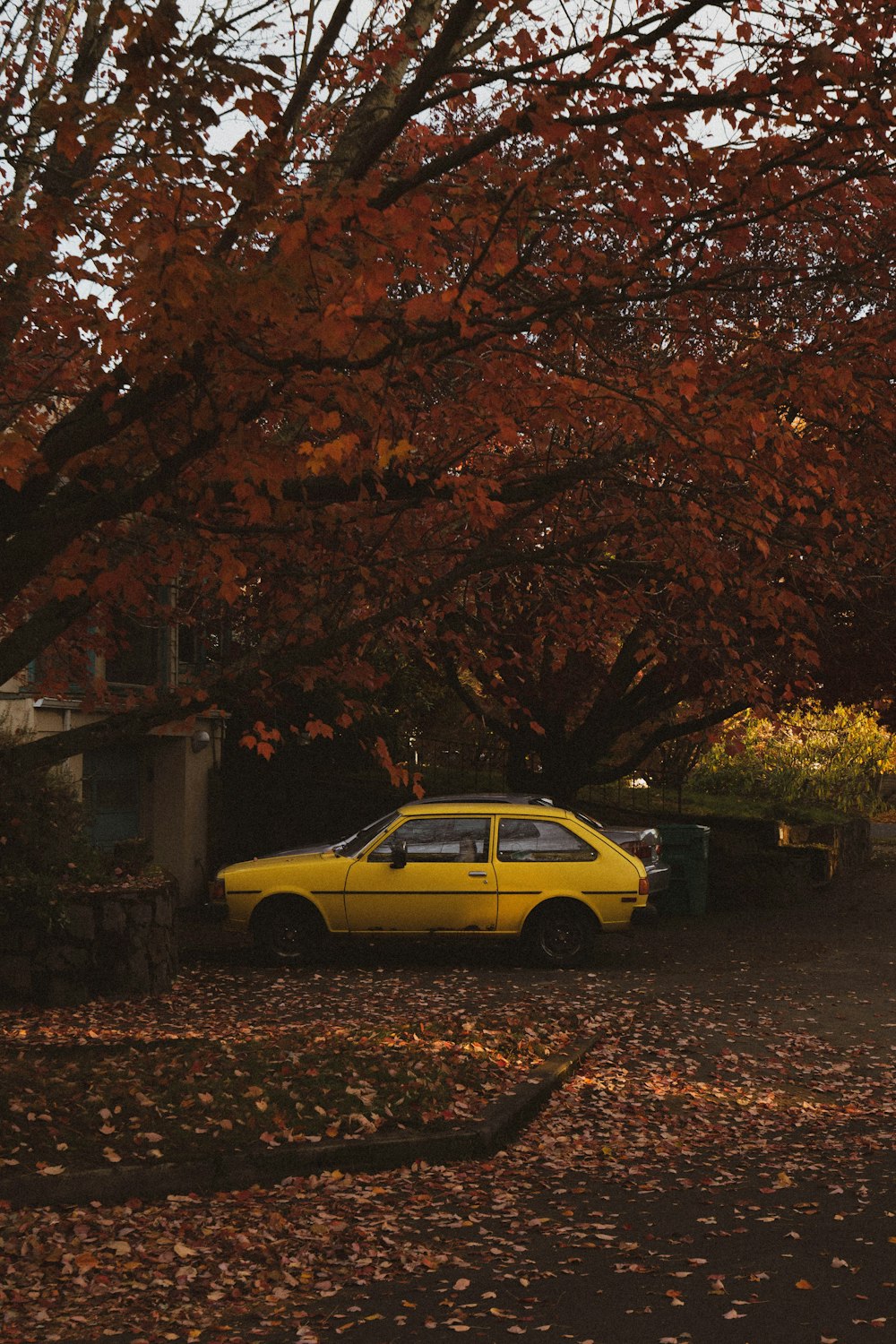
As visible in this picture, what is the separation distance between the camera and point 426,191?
757 centimetres

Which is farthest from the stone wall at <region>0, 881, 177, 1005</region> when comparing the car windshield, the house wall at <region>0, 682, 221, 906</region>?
the house wall at <region>0, 682, 221, 906</region>

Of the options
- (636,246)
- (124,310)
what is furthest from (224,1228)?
(636,246)

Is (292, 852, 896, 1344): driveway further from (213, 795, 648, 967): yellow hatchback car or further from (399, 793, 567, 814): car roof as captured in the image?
(399, 793, 567, 814): car roof

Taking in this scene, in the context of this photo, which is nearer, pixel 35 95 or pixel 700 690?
pixel 35 95

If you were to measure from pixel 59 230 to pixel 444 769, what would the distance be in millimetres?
18654

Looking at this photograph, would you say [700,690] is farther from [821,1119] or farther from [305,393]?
[305,393]

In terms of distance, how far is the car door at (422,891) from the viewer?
50.6 ft

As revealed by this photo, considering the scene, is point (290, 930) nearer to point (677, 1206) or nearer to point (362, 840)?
point (362, 840)

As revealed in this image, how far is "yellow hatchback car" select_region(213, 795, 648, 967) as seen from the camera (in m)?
15.4

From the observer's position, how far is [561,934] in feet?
51.1

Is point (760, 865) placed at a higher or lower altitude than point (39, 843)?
lower

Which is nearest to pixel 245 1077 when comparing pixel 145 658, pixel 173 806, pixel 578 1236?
pixel 578 1236

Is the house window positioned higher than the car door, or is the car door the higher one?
the house window

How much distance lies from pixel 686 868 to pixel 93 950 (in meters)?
10.7
